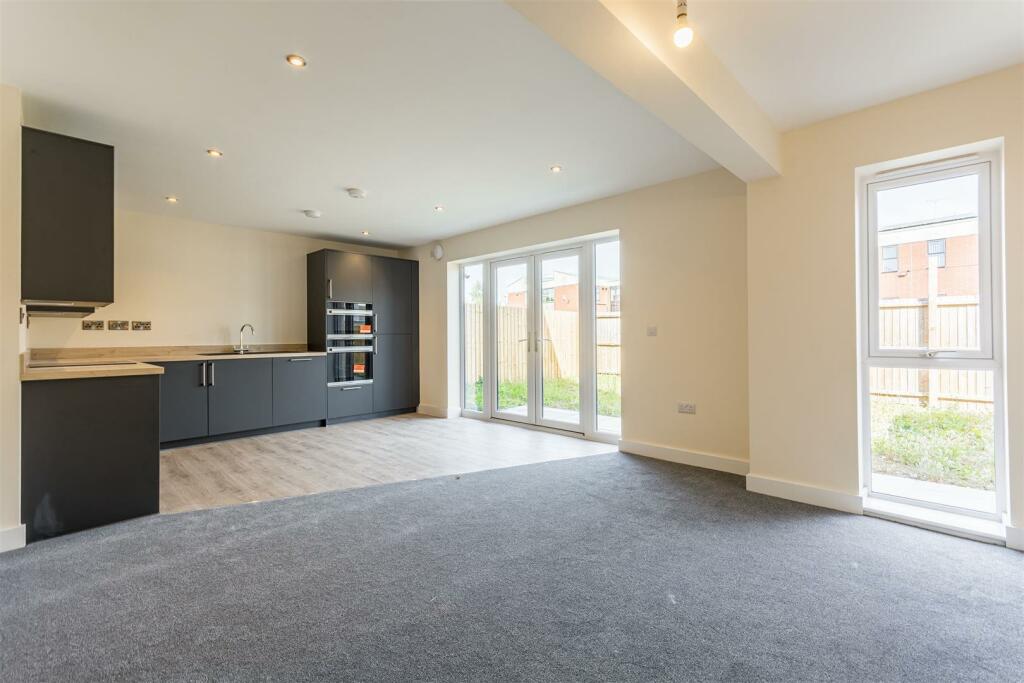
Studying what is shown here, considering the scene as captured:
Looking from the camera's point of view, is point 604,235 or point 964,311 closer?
point 964,311

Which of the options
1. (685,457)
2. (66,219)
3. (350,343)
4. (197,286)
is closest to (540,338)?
(685,457)

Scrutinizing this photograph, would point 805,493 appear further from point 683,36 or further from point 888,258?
point 683,36

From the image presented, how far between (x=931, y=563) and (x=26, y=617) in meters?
3.91

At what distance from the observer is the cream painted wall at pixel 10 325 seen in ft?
8.06

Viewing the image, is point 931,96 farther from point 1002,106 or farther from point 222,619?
point 222,619

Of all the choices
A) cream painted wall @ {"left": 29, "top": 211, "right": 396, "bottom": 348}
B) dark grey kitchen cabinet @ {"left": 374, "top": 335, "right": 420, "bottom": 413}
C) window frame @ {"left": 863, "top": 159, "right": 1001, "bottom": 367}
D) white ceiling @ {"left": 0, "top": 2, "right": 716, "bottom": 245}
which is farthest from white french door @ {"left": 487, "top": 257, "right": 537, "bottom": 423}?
window frame @ {"left": 863, "top": 159, "right": 1001, "bottom": 367}

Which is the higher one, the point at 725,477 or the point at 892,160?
the point at 892,160

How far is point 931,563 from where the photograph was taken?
89.9 inches

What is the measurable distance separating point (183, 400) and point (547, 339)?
3.83 metres

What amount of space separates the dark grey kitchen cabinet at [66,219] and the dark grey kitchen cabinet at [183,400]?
2.07 meters

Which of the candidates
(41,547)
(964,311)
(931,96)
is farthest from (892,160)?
(41,547)

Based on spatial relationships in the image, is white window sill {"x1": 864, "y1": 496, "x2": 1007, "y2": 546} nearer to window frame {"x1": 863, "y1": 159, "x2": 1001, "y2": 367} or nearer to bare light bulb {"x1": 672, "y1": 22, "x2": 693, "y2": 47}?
window frame {"x1": 863, "y1": 159, "x2": 1001, "y2": 367}

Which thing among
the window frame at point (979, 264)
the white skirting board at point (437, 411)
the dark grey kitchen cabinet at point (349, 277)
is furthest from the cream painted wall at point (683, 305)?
the dark grey kitchen cabinet at point (349, 277)

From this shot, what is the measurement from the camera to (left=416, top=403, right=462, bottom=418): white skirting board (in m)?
6.54
